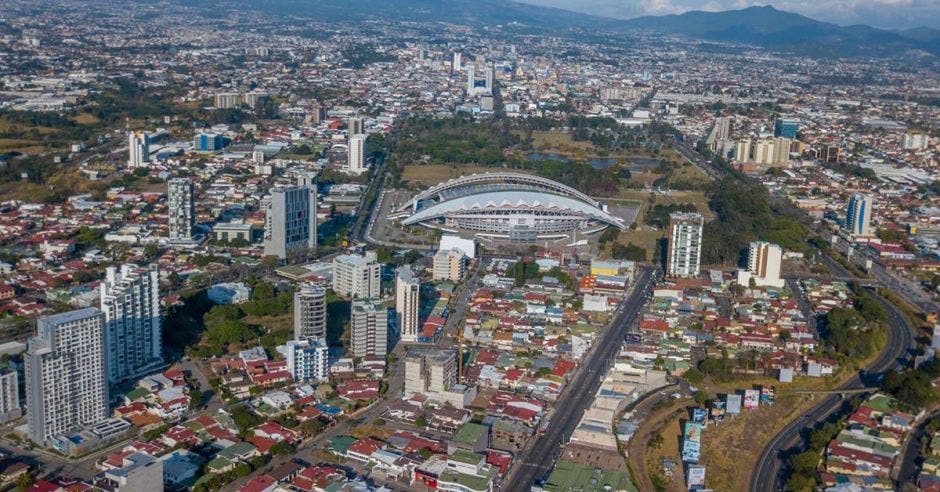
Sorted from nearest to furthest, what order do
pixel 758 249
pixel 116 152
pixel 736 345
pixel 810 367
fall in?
pixel 810 367 < pixel 736 345 < pixel 758 249 < pixel 116 152

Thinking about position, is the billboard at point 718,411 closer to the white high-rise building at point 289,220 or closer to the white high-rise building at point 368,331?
the white high-rise building at point 368,331

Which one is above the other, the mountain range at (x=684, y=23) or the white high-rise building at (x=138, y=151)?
the mountain range at (x=684, y=23)

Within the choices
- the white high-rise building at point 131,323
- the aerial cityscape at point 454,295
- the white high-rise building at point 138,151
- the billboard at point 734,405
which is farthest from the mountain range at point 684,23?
the white high-rise building at point 131,323


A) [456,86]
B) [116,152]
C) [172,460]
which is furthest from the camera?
[456,86]

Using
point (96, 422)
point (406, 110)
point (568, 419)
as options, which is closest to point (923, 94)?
point (406, 110)

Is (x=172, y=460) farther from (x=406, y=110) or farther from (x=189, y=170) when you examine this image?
(x=406, y=110)

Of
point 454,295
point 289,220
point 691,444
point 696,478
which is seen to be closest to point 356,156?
point 289,220
